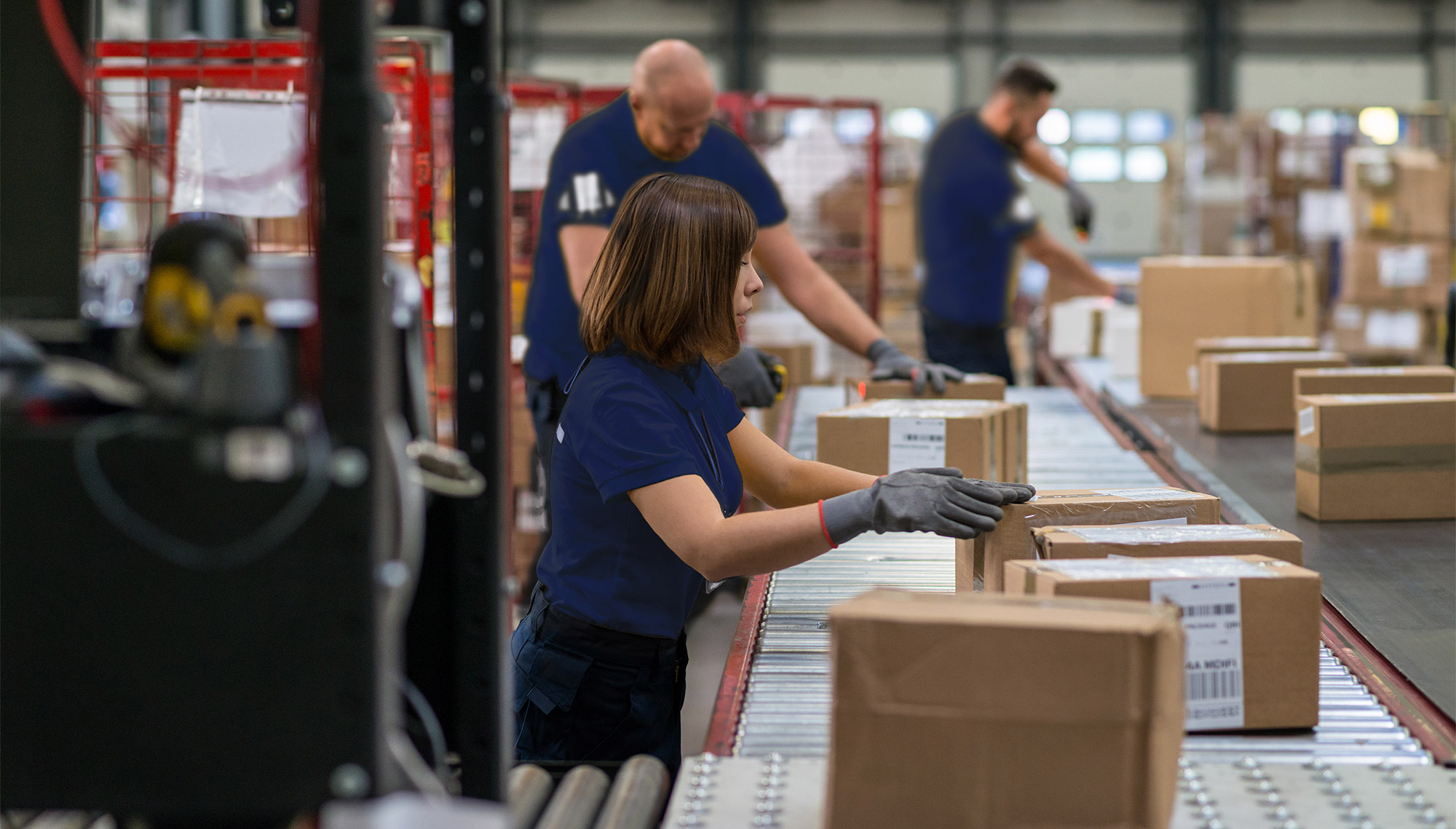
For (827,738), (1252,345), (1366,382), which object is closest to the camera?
(827,738)

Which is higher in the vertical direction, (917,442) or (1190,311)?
(1190,311)

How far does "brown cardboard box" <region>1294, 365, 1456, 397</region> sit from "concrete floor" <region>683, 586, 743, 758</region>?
1.59 metres

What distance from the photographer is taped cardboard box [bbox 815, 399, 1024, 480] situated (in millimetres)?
2639

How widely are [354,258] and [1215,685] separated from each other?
1.17 meters

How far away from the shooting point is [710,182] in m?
2.03

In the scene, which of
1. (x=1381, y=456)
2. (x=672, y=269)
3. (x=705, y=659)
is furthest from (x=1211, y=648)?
(x=705, y=659)

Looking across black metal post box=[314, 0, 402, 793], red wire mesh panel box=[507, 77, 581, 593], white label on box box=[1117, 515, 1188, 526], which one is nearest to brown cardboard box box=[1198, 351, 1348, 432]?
white label on box box=[1117, 515, 1188, 526]

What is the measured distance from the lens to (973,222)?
5266 millimetres

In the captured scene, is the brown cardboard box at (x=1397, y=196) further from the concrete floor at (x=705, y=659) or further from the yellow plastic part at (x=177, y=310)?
the yellow plastic part at (x=177, y=310)

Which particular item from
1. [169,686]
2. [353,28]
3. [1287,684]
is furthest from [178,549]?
[1287,684]

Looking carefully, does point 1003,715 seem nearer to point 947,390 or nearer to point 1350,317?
point 947,390

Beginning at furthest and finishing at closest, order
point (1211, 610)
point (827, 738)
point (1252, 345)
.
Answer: point (1252, 345)
point (827, 738)
point (1211, 610)

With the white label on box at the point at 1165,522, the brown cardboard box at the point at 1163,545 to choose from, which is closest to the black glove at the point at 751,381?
the white label on box at the point at 1165,522

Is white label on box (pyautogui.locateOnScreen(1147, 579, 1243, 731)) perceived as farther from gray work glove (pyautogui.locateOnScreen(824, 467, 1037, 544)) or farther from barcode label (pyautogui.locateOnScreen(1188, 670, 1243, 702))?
gray work glove (pyautogui.locateOnScreen(824, 467, 1037, 544))
